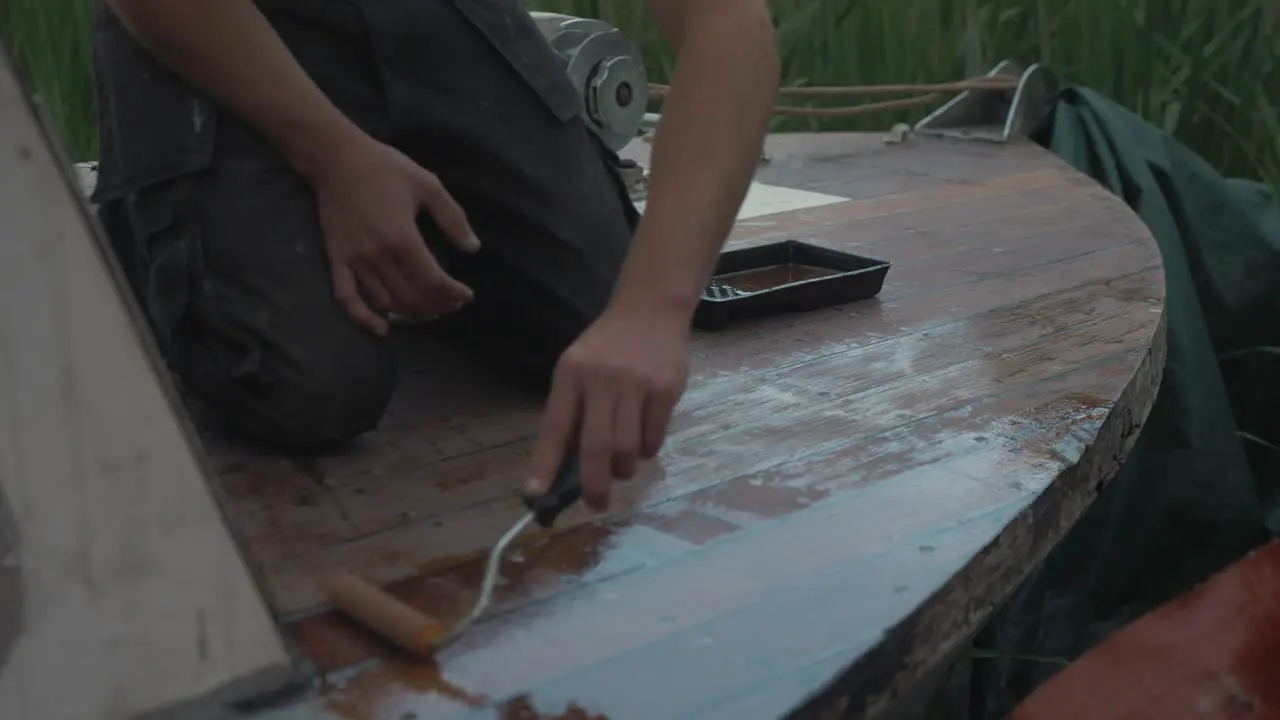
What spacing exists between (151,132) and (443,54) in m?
0.29

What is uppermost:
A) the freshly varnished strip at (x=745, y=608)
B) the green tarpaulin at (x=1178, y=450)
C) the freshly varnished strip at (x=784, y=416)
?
the freshly varnished strip at (x=745, y=608)

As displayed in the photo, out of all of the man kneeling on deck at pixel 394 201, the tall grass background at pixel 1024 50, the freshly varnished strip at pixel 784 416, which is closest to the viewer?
the man kneeling on deck at pixel 394 201

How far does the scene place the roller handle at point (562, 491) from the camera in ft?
2.72

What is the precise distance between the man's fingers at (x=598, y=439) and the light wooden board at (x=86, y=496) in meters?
0.21

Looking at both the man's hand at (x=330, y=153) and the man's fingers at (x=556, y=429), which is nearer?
the man's fingers at (x=556, y=429)

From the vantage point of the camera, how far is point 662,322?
2.85 ft

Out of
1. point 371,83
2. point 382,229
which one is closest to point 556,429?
point 382,229

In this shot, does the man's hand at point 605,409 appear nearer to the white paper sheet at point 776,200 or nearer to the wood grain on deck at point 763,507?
the wood grain on deck at point 763,507

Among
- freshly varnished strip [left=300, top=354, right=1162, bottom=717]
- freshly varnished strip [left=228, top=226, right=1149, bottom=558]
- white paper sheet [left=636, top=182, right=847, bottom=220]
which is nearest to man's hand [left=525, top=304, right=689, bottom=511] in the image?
freshly varnished strip [left=300, top=354, right=1162, bottom=717]

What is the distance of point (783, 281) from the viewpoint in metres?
1.72

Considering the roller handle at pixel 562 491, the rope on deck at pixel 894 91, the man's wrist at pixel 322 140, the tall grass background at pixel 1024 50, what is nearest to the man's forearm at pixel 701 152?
the roller handle at pixel 562 491

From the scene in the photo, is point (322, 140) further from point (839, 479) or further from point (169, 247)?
point (839, 479)

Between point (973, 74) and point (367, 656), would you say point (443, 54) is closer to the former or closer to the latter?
point (367, 656)

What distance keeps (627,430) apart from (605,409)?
2cm
